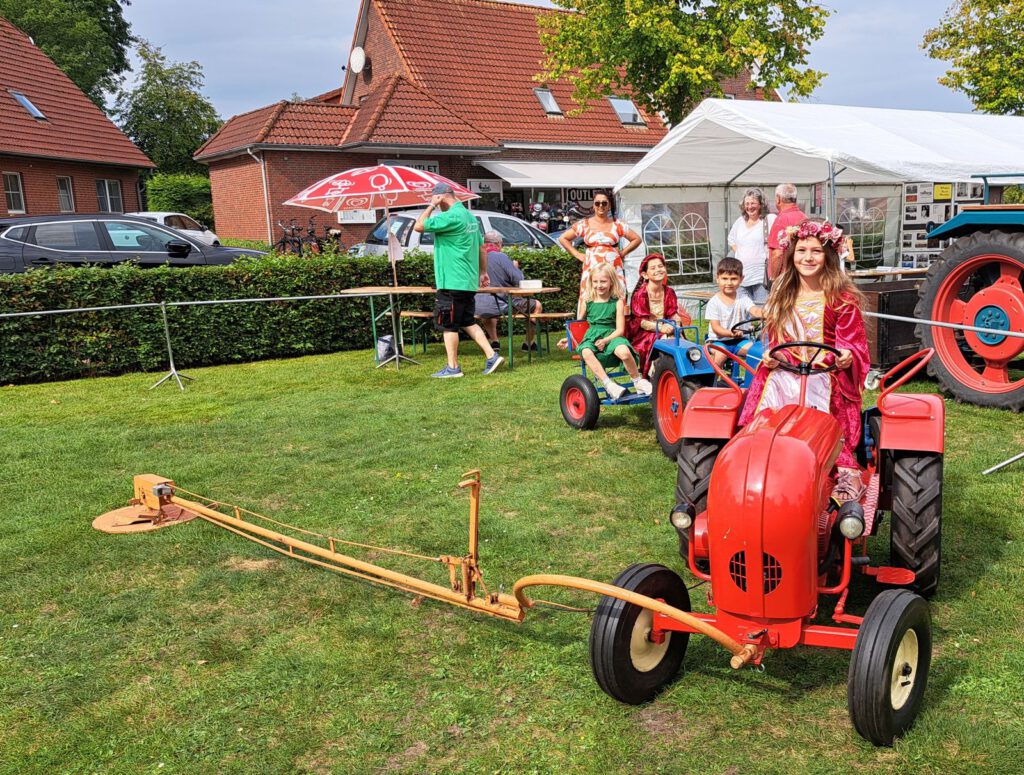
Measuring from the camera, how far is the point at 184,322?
396 inches

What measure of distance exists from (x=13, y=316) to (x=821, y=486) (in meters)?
8.92

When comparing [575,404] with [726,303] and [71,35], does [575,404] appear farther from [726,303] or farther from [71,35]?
[71,35]

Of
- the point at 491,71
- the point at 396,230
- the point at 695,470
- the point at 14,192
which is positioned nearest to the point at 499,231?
the point at 396,230

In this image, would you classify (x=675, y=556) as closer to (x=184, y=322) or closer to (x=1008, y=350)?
(x=1008, y=350)

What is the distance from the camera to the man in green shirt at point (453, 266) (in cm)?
902

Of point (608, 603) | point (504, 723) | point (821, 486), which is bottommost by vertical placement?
point (504, 723)

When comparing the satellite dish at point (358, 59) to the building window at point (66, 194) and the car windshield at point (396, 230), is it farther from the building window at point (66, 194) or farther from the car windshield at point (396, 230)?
the car windshield at point (396, 230)

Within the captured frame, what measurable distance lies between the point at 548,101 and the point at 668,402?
22.9 metres

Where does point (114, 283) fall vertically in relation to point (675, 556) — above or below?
above

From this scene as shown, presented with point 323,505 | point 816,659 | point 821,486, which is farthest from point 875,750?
point 323,505

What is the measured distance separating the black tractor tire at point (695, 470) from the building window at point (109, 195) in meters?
28.3

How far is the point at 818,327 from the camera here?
144 inches

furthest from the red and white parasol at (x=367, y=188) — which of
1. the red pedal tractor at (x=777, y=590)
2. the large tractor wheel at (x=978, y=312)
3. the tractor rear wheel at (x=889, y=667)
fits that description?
the tractor rear wheel at (x=889, y=667)

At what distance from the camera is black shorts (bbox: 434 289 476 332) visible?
9.26 m
